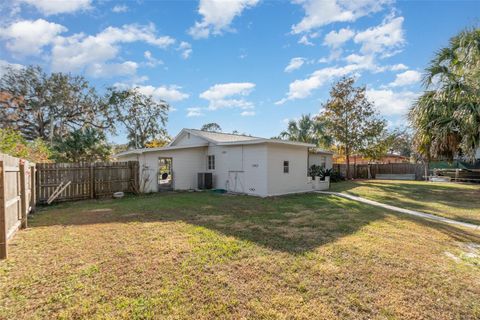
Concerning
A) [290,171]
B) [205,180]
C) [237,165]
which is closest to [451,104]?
[290,171]

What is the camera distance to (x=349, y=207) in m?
8.79

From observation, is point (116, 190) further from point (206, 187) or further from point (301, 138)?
point (301, 138)

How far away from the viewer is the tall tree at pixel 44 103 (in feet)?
69.8

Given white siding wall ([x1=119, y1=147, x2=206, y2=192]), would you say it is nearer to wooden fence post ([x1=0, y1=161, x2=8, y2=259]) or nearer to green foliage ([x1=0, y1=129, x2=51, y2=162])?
green foliage ([x1=0, y1=129, x2=51, y2=162])

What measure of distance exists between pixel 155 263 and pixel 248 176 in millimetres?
8728

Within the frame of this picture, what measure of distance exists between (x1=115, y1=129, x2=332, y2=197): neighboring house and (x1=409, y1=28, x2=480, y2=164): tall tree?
17.9 ft

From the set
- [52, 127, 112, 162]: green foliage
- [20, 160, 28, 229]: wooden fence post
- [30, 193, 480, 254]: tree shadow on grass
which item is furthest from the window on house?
[20, 160, 28, 229]: wooden fence post

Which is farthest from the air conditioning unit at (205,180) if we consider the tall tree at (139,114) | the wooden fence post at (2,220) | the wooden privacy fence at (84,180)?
the tall tree at (139,114)

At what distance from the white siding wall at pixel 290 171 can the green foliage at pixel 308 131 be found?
12.8 meters

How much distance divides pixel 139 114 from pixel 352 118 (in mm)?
25146

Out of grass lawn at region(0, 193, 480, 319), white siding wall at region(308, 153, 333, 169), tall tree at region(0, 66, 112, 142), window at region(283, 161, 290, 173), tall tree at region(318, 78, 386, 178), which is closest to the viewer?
grass lawn at region(0, 193, 480, 319)

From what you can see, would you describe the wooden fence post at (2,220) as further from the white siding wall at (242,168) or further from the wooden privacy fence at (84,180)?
the white siding wall at (242,168)

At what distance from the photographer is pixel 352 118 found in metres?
22.6

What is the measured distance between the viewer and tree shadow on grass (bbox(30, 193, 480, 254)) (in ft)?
17.1
